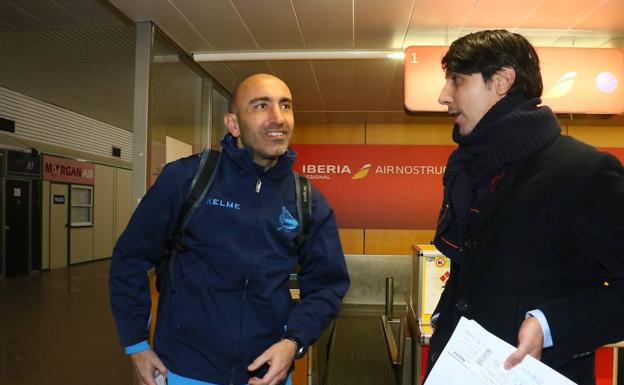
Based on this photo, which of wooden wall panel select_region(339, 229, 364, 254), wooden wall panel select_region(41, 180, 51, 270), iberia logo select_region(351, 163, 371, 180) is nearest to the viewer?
iberia logo select_region(351, 163, 371, 180)

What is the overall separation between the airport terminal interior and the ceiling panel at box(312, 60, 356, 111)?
0.04 metres

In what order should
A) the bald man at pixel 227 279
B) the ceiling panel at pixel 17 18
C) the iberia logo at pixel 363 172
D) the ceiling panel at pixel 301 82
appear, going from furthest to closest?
the iberia logo at pixel 363 172 → the ceiling panel at pixel 301 82 → the ceiling panel at pixel 17 18 → the bald man at pixel 227 279

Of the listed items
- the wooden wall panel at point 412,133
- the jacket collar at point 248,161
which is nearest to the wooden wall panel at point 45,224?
the wooden wall panel at point 412,133

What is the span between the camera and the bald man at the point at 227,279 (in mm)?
1361

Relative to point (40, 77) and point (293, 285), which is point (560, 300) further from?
point (40, 77)

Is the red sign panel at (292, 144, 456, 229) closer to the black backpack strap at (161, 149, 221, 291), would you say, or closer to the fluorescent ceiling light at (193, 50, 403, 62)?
the fluorescent ceiling light at (193, 50, 403, 62)

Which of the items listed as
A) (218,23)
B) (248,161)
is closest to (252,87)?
(248,161)

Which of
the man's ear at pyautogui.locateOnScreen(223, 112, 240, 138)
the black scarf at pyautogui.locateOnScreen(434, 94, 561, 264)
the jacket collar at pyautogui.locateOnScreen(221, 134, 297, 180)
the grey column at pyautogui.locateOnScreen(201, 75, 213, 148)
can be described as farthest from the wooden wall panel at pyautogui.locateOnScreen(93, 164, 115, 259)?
the black scarf at pyautogui.locateOnScreen(434, 94, 561, 264)

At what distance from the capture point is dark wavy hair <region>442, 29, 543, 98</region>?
1.17 meters

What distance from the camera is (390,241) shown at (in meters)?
7.87

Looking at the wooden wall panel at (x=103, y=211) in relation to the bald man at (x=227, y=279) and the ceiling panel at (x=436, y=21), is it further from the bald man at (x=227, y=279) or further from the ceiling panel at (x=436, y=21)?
the bald man at (x=227, y=279)

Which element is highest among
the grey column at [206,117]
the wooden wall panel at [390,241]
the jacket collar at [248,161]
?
the grey column at [206,117]

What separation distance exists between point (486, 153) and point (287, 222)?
64 centimetres

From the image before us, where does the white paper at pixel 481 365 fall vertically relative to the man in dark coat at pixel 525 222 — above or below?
below
